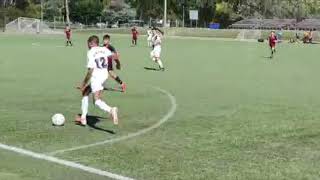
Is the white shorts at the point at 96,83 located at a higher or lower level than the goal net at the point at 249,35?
higher

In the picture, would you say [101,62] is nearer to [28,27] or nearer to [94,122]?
[94,122]

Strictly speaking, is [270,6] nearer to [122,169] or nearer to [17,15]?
[17,15]

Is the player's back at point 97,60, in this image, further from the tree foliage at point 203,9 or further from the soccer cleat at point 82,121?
the tree foliage at point 203,9

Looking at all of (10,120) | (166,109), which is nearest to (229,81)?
(166,109)

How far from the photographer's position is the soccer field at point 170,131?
30.2 ft

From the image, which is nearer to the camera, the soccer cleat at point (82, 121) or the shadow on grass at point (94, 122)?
the shadow on grass at point (94, 122)

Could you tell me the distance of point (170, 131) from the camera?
12.3 m

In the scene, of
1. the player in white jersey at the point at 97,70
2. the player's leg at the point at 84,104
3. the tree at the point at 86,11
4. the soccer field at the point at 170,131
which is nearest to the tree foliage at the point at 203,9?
the tree at the point at 86,11

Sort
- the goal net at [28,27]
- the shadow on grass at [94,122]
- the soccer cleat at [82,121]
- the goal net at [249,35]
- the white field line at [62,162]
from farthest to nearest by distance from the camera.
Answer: the goal net at [28,27], the goal net at [249,35], the soccer cleat at [82,121], the shadow on grass at [94,122], the white field line at [62,162]

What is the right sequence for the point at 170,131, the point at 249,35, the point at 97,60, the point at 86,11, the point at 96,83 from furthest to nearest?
the point at 86,11
the point at 249,35
the point at 170,131
the point at 96,83
the point at 97,60

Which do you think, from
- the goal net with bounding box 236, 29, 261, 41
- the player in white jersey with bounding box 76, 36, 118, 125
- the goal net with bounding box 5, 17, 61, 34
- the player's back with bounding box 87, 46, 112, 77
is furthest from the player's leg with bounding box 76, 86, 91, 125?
the goal net with bounding box 5, 17, 61, 34

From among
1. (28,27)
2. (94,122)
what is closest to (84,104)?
(94,122)

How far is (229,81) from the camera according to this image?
22938 mm

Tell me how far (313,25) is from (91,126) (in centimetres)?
8836
